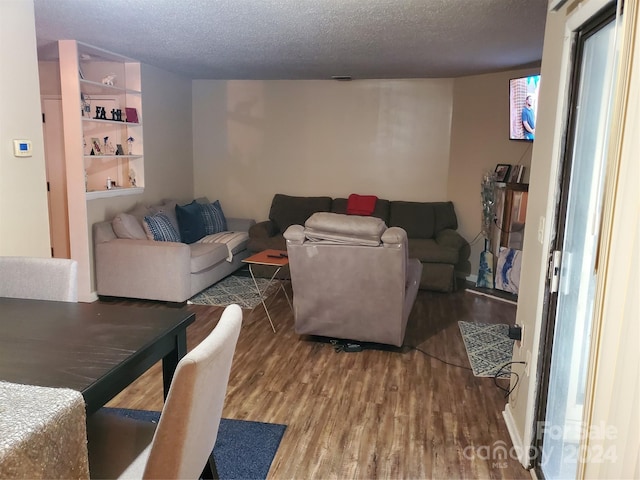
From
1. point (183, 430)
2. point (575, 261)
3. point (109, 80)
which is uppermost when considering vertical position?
point (109, 80)

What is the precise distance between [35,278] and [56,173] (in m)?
3.35

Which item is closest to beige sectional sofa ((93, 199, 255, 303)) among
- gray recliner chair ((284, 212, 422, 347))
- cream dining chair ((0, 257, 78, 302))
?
gray recliner chair ((284, 212, 422, 347))

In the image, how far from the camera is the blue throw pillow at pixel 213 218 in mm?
5924

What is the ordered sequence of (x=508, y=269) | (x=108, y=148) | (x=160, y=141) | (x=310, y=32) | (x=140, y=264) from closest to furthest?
(x=310, y=32), (x=140, y=264), (x=508, y=269), (x=108, y=148), (x=160, y=141)

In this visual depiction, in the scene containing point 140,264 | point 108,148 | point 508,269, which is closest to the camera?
point 140,264

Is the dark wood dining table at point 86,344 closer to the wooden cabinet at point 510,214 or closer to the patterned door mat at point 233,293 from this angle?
the patterned door mat at point 233,293

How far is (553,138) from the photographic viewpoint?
218 cm

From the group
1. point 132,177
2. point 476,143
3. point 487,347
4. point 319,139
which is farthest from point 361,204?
point 487,347

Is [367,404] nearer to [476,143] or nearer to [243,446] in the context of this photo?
[243,446]

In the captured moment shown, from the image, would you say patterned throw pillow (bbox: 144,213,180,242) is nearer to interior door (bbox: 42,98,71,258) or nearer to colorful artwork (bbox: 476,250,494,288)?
interior door (bbox: 42,98,71,258)

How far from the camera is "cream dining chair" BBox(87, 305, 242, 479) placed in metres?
1.24

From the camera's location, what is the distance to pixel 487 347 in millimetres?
3811

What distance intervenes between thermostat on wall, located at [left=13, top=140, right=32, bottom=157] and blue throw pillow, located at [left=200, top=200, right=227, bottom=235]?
9.39 feet

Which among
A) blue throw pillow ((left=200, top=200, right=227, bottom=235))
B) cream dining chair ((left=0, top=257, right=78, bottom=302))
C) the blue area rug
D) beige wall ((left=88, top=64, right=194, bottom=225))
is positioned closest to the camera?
cream dining chair ((left=0, top=257, right=78, bottom=302))
